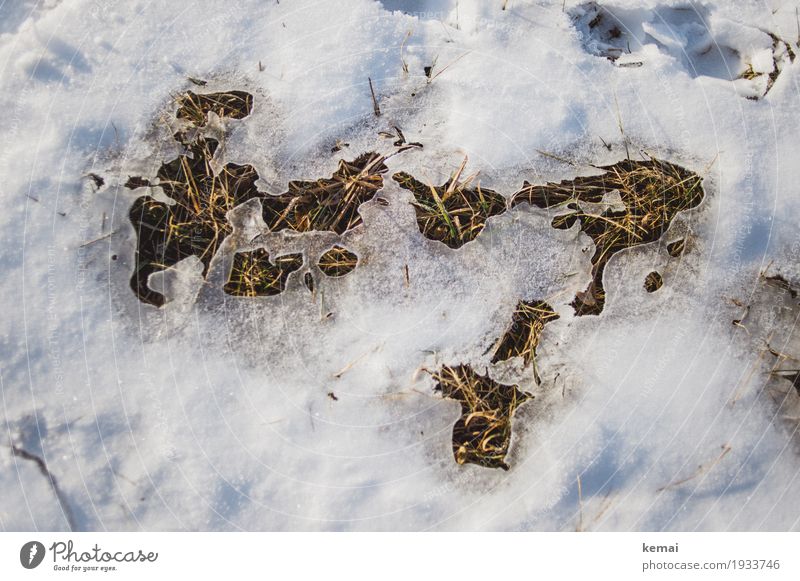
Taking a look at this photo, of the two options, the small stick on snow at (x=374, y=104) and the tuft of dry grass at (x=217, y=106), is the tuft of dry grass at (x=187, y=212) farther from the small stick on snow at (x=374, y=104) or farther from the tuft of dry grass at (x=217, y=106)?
the small stick on snow at (x=374, y=104)

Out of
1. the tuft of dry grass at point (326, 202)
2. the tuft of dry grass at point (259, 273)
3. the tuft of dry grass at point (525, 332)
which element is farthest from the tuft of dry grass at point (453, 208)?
the tuft of dry grass at point (259, 273)

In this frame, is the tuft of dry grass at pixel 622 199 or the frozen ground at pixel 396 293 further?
the tuft of dry grass at pixel 622 199

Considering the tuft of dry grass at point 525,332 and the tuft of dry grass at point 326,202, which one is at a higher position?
the tuft of dry grass at point 326,202

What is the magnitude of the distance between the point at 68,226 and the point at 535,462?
2396mm

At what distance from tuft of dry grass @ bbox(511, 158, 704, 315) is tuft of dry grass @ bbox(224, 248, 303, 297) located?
110 cm

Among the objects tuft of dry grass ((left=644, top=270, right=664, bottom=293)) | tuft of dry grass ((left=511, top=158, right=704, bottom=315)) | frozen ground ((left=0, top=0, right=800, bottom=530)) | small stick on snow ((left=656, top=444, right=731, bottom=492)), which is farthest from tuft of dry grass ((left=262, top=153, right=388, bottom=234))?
small stick on snow ((left=656, top=444, right=731, bottom=492))

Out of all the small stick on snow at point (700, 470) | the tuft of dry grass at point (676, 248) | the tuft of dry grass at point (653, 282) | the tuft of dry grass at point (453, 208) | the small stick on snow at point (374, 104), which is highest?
the small stick on snow at point (374, 104)

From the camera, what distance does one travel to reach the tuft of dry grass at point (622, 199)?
2.53m

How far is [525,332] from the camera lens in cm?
249

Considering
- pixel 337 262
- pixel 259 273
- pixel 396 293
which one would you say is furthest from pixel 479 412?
pixel 259 273

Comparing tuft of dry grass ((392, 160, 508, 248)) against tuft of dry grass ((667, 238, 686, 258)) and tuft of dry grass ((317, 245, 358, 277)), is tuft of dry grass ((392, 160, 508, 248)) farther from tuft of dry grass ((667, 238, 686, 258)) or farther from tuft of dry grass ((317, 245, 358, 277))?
tuft of dry grass ((667, 238, 686, 258))

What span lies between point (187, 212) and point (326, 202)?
2.12ft

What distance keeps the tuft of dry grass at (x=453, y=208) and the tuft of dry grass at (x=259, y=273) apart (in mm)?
611
